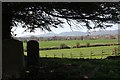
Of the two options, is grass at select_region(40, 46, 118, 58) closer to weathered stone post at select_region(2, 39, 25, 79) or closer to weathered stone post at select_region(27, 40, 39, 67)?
weathered stone post at select_region(27, 40, 39, 67)

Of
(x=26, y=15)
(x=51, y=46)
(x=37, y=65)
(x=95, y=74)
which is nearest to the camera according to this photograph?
(x=95, y=74)

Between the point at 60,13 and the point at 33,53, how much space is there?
2438mm

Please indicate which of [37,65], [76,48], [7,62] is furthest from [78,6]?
[76,48]

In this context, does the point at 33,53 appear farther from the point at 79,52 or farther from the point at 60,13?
the point at 79,52

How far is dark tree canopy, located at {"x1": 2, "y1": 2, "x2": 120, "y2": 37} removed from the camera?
1327 centimetres

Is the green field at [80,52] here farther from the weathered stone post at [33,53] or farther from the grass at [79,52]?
the weathered stone post at [33,53]

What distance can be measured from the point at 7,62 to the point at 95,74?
3.27 metres

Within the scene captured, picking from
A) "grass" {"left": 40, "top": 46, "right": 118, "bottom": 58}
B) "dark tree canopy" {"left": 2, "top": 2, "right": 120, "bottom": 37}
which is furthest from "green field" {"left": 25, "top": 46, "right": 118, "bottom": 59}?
"dark tree canopy" {"left": 2, "top": 2, "right": 120, "bottom": 37}

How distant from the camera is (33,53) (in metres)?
13.5

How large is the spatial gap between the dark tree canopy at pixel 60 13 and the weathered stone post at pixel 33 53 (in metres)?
1.49

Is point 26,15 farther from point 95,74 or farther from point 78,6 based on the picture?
point 95,74

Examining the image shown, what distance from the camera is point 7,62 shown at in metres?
11.5

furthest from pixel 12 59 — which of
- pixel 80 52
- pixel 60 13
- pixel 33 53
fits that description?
pixel 80 52

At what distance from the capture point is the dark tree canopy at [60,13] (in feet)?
43.5
